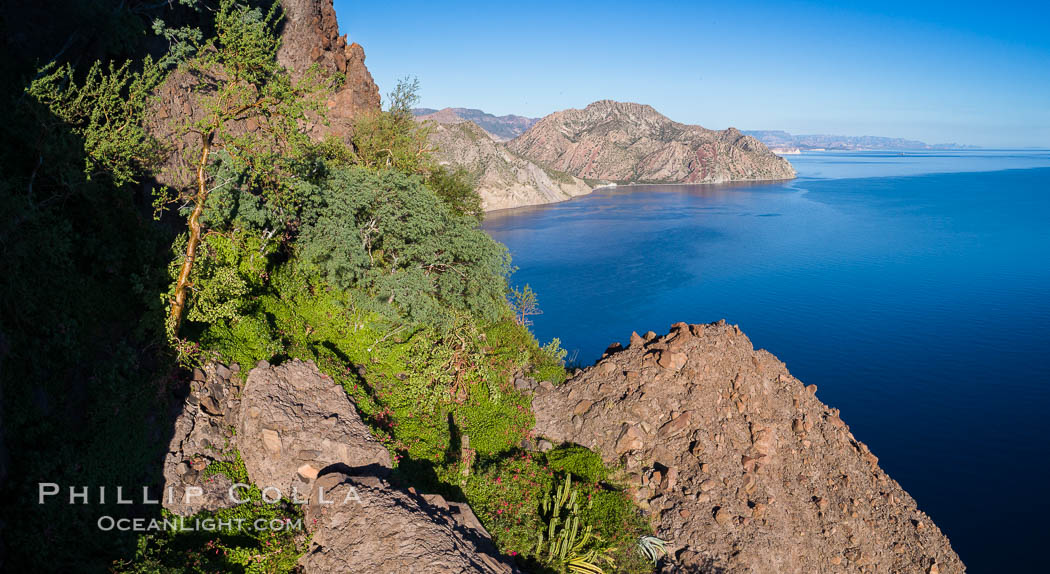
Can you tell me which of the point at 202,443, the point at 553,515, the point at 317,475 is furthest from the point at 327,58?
the point at 553,515

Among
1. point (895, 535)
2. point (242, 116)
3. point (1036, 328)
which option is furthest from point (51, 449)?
point (1036, 328)

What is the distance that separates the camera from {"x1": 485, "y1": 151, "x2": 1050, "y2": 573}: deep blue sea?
28.5 metres

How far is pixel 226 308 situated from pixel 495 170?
136 meters

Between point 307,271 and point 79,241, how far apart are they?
21.9ft

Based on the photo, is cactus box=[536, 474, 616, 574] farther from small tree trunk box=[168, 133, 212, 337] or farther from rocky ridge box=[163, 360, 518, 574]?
small tree trunk box=[168, 133, 212, 337]

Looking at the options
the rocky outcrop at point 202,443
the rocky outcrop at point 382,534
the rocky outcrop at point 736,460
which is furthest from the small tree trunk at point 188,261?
the rocky outcrop at point 736,460

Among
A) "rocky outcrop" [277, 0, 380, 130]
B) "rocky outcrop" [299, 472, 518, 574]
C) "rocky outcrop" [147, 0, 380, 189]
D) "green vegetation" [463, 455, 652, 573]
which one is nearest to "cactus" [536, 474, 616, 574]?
"green vegetation" [463, 455, 652, 573]

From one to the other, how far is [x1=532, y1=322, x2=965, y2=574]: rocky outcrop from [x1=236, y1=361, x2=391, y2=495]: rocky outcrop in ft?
25.9

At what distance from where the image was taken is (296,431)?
1142 cm

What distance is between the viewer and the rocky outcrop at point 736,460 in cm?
1497

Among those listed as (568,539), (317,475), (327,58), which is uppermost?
(327,58)

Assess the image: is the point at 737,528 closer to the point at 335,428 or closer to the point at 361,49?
the point at 335,428

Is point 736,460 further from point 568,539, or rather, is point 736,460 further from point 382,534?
point 382,534

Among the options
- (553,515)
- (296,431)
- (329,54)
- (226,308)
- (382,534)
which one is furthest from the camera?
(329,54)
